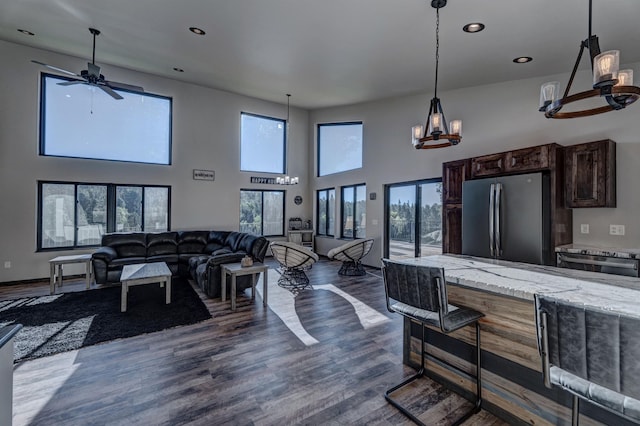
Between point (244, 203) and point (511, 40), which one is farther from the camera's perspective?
point (244, 203)

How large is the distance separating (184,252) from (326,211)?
13.4ft

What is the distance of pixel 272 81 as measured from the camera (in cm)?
613

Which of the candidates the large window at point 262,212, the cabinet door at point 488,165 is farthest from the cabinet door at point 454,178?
the large window at point 262,212

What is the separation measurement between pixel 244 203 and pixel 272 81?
3.44 m

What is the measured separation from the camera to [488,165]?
4195 millimetres

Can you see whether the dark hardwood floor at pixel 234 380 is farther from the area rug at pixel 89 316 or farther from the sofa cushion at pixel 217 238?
the sofa cushion at pixel 217 238

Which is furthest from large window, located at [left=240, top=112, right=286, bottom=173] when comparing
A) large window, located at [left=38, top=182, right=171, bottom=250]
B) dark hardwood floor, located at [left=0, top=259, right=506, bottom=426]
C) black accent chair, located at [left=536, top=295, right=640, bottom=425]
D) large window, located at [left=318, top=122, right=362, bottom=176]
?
black accent chair, located at [left=536, top=295, right=640, bottom=425]

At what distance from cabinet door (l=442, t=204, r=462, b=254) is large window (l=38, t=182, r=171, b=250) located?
6248 millimetres

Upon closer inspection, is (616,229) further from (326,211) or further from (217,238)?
(217,238)

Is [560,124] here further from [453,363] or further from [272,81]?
[272,81]

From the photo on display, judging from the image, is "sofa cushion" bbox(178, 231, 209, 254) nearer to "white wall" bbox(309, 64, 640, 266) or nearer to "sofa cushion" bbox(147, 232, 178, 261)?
"sofa cushion" bbox(147, 232, 178, 261)

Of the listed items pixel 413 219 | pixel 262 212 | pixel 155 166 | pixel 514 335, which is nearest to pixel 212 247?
pixel 262 212

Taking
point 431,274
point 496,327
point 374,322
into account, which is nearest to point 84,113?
point 374,322

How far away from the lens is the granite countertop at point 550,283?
145 centimetres
